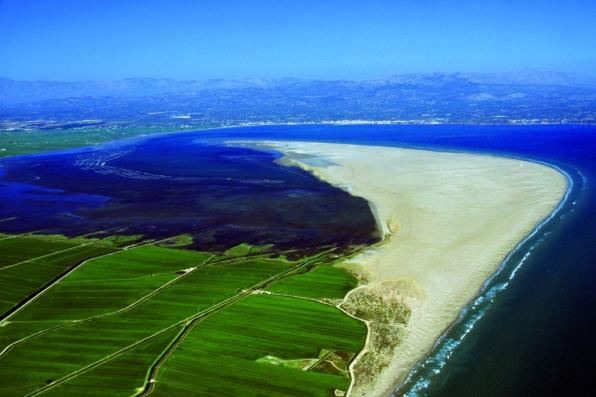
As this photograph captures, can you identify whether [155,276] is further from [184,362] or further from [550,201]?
[550,201]

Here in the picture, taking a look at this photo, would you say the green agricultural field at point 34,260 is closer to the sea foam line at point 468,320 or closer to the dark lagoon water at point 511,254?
the dark lagoon water at point 511,254

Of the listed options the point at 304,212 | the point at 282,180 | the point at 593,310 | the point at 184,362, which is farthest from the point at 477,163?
the point at 184,362

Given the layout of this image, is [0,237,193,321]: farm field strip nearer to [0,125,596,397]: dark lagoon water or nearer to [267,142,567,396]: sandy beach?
[0,125,596,397]: dark lagoon water

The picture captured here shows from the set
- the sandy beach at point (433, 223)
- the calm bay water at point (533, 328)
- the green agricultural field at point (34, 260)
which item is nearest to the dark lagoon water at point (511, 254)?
the calm bay water at point (533, 328)

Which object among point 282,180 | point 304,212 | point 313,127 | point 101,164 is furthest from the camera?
point 313,127

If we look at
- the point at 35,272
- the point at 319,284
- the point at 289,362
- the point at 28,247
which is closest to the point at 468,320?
the point at 319,284

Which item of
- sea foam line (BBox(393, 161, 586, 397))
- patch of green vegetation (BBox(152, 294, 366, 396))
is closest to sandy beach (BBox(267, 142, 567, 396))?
sea foam line (BBox(393, 161, 586, 397))

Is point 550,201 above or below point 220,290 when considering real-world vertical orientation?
above
